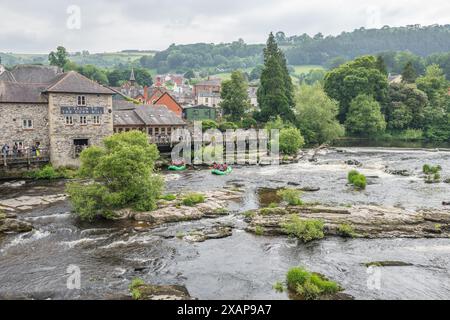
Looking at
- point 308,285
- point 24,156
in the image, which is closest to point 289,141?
point 24,156

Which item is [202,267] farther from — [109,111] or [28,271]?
[109,111]

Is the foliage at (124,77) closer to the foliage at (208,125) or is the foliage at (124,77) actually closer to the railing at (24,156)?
the foliage at (208,125)

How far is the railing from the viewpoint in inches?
1726

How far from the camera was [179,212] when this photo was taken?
31906 millimetres

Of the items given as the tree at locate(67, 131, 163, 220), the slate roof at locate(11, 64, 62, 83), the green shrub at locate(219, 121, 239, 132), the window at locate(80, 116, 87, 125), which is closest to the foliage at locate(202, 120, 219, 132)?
the green shrub at locate(219, 121, 239, 132)

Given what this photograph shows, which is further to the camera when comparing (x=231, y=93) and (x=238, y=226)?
(x=231, y=93)

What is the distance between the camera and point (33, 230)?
93.5ft

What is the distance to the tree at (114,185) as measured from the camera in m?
30.9

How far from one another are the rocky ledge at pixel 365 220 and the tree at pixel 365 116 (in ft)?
177

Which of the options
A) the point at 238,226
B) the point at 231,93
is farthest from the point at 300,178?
the point at 231,93

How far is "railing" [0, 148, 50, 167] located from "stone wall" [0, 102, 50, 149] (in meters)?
1.05

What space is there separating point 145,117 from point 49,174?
18844mm

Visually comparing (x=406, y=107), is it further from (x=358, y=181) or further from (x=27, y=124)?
(x=27, y=124)

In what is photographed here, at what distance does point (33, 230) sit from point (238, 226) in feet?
42.9
